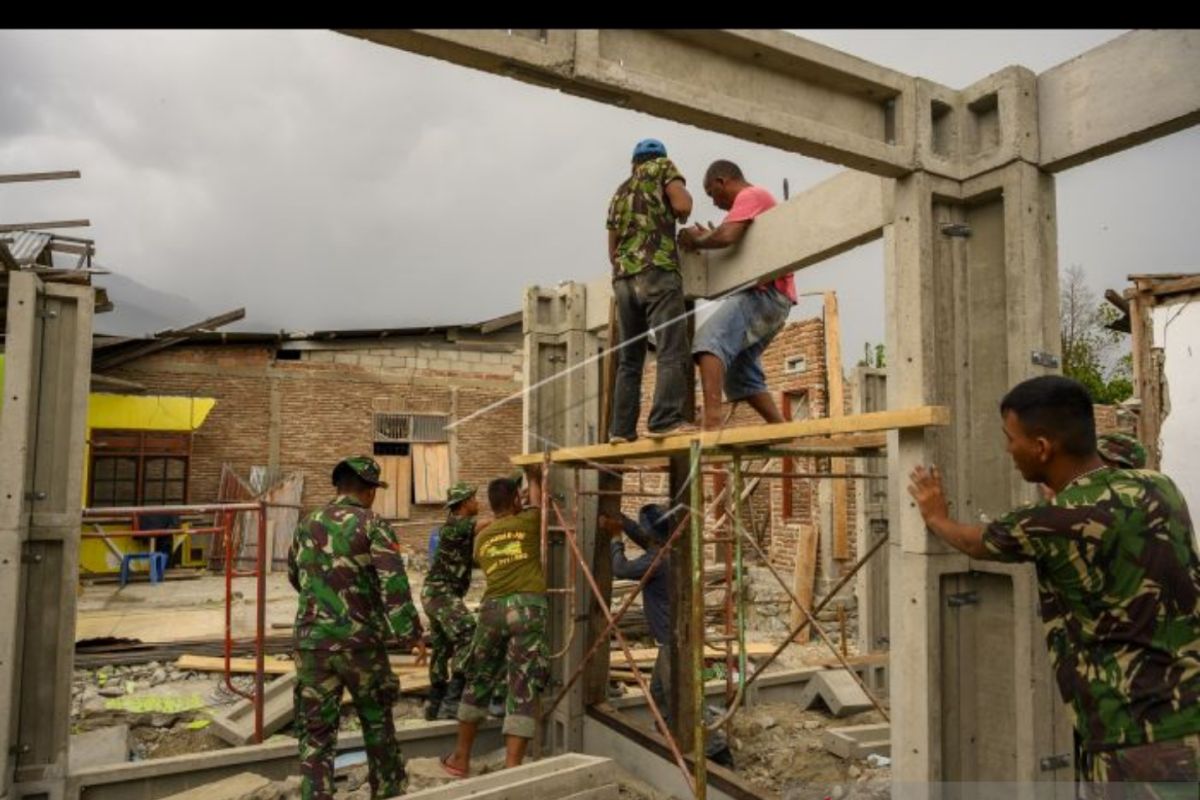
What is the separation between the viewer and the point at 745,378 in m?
5.67

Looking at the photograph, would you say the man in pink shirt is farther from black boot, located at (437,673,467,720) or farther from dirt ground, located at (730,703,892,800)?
black boot, located at (437,673,467,720)

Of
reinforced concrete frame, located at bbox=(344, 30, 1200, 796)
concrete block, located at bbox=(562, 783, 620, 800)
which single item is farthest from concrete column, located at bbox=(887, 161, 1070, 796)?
concrete block, located at bbox=(562, 783, 620, 800)

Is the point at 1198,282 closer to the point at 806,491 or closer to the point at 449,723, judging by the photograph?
the point at 806,491

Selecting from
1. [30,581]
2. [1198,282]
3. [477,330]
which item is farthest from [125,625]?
[1198,282]

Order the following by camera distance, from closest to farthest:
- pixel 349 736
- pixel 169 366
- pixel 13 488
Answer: pixel 13 488 < pixel 349 736 < pixel 169 366

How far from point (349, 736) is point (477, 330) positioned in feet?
48.4

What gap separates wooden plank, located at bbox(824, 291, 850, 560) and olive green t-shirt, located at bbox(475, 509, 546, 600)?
6.94 metres

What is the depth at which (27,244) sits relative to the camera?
13914mm

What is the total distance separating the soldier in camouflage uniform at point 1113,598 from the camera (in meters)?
2.38

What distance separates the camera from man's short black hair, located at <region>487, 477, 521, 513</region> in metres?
6.18

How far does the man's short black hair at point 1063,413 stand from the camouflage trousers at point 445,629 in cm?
555

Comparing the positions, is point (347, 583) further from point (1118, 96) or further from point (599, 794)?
point (1118, 96)

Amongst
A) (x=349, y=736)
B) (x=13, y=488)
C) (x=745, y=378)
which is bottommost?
(x=349, y=736)
